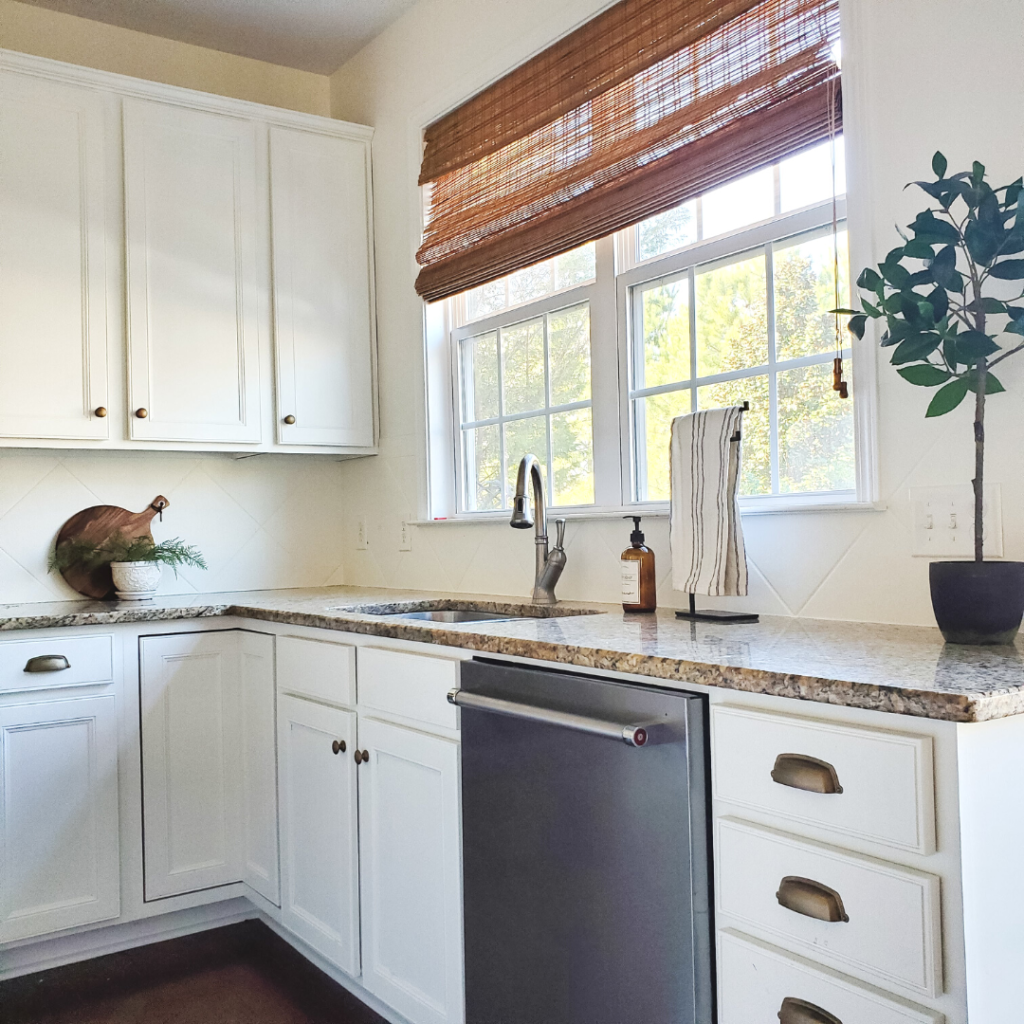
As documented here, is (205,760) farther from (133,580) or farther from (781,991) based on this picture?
(781,991)

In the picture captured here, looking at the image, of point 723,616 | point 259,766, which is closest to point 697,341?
point 723,616

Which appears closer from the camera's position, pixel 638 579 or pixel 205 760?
pixel 638 579

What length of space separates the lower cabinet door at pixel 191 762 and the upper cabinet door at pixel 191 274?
70cm

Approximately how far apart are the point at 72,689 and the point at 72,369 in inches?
36.5

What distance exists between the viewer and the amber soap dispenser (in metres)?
2.09

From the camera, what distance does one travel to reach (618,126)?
92.5 inches

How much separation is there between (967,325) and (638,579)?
0.86 m

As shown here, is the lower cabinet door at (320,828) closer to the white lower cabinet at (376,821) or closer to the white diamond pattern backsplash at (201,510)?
the white lower cabinet at (376,821)

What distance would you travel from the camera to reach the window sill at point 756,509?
1.81m

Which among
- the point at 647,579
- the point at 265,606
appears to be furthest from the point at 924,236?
the point at 265,606

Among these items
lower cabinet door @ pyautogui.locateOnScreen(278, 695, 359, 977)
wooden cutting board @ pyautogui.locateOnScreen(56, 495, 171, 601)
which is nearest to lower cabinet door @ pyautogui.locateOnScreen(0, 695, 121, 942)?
lower cabinet door @ pyautogui.locateOnScreen(278, 695, 359, 977)

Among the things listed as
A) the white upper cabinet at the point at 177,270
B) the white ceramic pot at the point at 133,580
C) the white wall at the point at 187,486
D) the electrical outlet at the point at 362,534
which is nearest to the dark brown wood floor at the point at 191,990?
the white ceramic pot at the point at 133,580

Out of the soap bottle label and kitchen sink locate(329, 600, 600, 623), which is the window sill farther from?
kitchen sink locate(329, 600, 600, 623)

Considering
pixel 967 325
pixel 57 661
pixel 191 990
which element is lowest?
pixel 191 990
